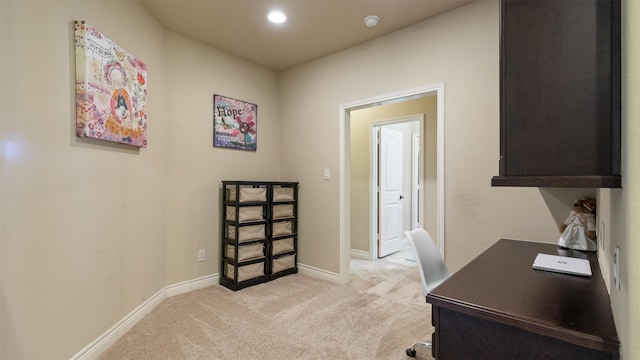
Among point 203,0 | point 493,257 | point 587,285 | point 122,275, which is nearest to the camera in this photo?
point 587,285

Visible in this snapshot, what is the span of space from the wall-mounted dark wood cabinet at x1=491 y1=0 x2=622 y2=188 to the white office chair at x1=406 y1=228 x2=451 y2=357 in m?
1.08

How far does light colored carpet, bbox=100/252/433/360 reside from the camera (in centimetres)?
195

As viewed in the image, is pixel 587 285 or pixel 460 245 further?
pixel 460 245

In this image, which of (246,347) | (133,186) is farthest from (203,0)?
(246,347)

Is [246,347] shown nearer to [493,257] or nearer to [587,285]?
[493,257]

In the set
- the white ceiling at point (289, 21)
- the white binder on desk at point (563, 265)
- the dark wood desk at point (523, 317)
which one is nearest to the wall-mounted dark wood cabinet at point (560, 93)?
the dark wood desk at point (523, 317)

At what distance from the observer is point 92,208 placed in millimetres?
1888

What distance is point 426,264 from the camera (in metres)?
1.89

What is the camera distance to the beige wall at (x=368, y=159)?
150 inches

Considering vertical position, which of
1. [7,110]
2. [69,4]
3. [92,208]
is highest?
[69,4]

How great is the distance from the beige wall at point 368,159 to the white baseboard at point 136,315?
2061 millimetres

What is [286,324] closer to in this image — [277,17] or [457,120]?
[457,120]

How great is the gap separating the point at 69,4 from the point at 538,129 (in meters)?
2.36

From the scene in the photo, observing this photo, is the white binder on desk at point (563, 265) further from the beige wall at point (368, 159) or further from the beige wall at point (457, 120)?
the beige wall at point (368, 159)
